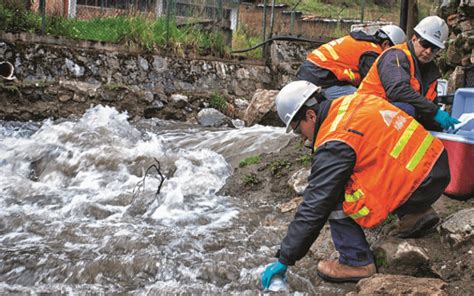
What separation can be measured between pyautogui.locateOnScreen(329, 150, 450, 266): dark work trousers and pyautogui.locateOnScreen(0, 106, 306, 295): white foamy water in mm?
639

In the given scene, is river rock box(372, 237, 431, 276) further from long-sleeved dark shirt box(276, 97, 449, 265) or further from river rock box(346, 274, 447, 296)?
long-sleeved dark shirt box(276, 97, 449, 265)

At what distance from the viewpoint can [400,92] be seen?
12.2 ft

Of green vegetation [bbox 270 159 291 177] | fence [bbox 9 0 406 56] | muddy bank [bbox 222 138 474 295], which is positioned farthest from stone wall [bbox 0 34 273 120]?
muddy bank [bbox 222 138 474 295]

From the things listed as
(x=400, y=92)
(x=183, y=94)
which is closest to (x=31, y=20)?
(x=183, y=94)

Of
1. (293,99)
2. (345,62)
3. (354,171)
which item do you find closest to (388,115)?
(354,171)

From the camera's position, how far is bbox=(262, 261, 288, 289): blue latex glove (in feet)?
9.64

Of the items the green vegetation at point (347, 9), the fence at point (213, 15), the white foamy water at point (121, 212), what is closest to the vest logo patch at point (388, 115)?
the white foamy water at point (121, 212)

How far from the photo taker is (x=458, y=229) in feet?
10.4

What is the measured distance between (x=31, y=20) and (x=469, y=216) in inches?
338

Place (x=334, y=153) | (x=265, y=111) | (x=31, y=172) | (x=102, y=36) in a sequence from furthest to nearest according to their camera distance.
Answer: (x=102, y=36) → (x=265, y=111) → (x=31, y=172) → (x=334, y=153)

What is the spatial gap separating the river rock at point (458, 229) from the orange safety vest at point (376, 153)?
50 centimetres

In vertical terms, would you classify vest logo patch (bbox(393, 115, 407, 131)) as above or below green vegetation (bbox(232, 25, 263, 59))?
below

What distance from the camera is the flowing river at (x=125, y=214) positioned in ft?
10.4

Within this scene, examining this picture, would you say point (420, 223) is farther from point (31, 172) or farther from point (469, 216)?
point (31, 172)
